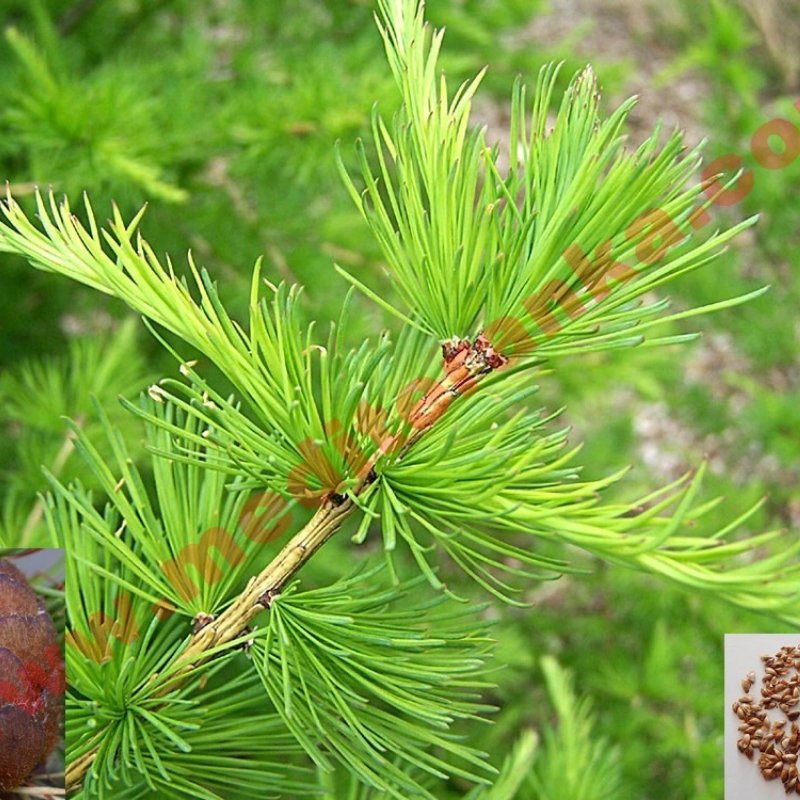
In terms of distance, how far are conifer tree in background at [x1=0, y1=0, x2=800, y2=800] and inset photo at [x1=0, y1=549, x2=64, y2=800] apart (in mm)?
11

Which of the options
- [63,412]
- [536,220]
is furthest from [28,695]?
[63,412]

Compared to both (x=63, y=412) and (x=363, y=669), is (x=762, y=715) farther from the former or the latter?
(x=63, y=412)

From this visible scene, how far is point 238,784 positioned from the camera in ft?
0.84

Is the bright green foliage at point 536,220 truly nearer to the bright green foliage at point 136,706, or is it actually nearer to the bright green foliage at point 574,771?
the bright green foliage at point 136,706


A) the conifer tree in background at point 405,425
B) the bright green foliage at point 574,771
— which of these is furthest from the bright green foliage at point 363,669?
the bright green foliage at point 574,771

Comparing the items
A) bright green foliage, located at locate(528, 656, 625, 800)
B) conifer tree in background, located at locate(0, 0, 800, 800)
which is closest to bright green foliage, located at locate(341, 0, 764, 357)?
conifer tree in background, located at locate(0, 0, 800, 800)

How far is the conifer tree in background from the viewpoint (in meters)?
0.21

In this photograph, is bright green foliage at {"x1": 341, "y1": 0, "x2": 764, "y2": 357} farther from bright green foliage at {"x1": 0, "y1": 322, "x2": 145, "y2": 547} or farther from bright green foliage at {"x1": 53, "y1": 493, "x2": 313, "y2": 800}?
bright green foliage at {"x1": 0, "y1": 322, "x2": 145, "y2": 547}

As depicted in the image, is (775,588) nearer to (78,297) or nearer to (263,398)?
(263,398)

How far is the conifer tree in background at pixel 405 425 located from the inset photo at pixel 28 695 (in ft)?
0.04

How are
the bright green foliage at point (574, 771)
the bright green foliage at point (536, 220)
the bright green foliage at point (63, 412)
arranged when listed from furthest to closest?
the bright green foliage at point (63, 412), the bright green foliage at point (574, 771), the bright green foliage at point (536, 220)

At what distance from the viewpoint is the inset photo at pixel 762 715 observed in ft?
0.83

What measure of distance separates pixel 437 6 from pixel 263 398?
746mm

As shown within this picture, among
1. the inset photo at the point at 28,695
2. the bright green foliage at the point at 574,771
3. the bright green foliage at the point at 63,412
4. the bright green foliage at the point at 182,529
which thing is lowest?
the inset photo at the point at 28,695
